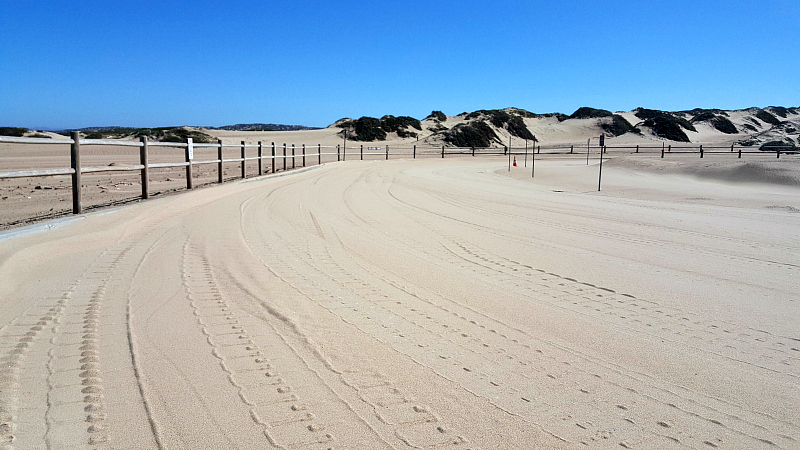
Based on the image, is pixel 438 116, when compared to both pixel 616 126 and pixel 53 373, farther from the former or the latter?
pixel 53 373

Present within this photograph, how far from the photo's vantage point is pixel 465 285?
19.0 feet

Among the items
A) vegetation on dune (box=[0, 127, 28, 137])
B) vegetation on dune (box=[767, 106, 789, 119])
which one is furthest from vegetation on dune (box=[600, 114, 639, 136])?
vegetation on dune (box=[0, 127, 28, 137])

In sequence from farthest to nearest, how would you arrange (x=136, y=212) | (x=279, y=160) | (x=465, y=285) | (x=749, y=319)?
(x=279, y=160), (x=136, y=212), (x=465, y=285), (x=749, y=319)

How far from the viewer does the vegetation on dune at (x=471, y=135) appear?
214 feet

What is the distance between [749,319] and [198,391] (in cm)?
429

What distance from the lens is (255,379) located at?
11.4 ft

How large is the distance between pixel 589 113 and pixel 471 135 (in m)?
48.3

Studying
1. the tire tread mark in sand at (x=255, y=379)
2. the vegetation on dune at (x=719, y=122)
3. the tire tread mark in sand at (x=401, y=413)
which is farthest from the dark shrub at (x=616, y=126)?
the tire tread mark in sand at (x=401, y=413)

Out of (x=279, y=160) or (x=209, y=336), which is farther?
(x=279, y=160)

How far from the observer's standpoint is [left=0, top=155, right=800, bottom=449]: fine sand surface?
117 inches

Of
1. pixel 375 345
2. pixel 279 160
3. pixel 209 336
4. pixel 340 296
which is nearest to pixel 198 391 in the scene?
pixel 209 336

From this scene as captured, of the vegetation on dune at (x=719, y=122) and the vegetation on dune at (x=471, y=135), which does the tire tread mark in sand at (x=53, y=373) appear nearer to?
the vegetation on dune at (x=471, y=135)

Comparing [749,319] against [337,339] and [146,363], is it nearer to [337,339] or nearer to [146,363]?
[337,339]

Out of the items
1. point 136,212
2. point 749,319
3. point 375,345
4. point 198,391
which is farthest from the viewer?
point 136,212
